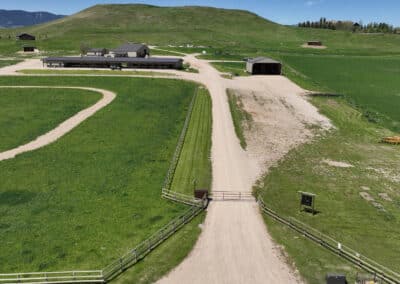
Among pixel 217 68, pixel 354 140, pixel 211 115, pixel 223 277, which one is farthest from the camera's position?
pixel 217 68

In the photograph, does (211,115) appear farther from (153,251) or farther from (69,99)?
(153,251)

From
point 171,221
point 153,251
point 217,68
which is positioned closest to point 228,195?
point 171,221

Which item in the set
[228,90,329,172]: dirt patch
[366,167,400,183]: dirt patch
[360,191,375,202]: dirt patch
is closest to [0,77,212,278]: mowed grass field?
[228,90,329,172]: dirt patch

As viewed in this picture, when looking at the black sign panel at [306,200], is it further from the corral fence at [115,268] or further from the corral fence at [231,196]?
the corral fence at [115,268]

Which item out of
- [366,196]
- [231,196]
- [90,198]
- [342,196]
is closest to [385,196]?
[366,196]

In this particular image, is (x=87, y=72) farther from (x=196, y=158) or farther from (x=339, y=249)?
(x=339, y=249)

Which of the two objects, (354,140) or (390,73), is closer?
(354,140)
